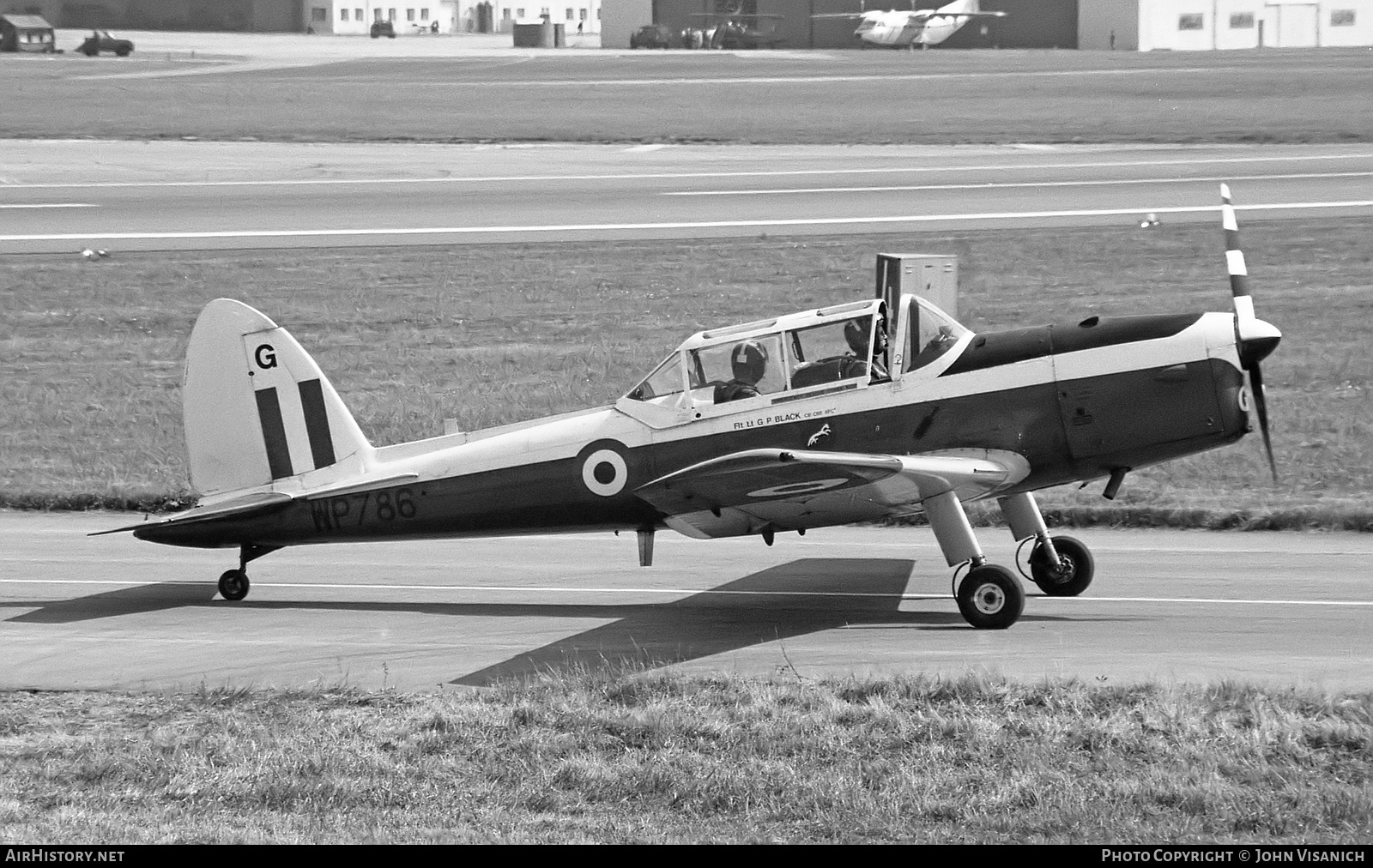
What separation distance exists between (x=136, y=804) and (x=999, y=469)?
643cm

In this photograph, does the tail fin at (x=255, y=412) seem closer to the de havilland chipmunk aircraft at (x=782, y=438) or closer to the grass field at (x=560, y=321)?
the de havilland chipmunk aircraft at (x=782, y=438)

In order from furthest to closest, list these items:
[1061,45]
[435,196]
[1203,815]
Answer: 1. [1061,45]
2. [435,196]
3. [1203,815]

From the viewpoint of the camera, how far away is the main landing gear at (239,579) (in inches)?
497

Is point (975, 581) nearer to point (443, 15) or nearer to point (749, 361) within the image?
point (749, 361)

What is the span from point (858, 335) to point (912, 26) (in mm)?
78270

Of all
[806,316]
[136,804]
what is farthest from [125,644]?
[806,316]

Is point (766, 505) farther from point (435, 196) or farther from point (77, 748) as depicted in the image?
point (435, 196)

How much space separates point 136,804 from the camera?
7.56 meters

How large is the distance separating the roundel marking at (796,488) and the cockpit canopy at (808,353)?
3.52ft

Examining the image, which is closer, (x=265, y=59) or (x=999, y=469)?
(x=999, y=469)

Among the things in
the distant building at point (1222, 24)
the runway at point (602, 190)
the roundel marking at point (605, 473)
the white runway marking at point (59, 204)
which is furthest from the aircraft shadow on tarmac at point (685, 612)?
the distant building at point (1222, 24)

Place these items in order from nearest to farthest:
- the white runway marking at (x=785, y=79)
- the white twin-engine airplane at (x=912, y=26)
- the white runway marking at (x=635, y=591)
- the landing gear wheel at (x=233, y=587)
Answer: the white runway marking at (x=635, y=591), the landing gear wheel at (x=233, y=587), the white runway marking at (x=785, y=79), the white twin-engine airplane at (x=912, y=26)

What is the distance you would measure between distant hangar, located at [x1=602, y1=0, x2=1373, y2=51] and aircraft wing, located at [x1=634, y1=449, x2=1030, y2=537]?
3202 inches

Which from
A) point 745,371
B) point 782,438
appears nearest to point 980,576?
point 782,438
